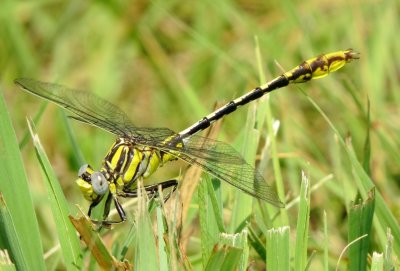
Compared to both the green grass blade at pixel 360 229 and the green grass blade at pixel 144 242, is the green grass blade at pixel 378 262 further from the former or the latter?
the green grass blade at pixel 144 242

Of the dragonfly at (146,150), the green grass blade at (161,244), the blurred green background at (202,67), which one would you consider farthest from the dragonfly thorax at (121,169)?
the blurred green background at (202,67)

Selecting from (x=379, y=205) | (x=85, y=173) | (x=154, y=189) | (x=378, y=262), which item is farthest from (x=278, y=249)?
(x=85, y=173)

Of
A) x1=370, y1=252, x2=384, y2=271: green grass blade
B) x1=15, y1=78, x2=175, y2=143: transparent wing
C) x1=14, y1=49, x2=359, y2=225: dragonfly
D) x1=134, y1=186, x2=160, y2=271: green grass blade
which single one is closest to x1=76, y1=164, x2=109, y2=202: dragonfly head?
x1=14, y1=49, x2=359, y2=225: dragonfly

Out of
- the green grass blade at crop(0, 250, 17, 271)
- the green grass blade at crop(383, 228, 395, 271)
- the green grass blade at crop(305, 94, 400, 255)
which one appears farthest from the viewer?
the green grass blade at crop(305, 94, 400, 255)

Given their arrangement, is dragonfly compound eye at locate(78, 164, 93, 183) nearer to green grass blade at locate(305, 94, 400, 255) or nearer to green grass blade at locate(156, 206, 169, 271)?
green grass blade at locate(156, 206, 169, 271)

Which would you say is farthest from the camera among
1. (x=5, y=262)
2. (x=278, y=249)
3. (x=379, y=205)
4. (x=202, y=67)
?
(x=202, y=67)

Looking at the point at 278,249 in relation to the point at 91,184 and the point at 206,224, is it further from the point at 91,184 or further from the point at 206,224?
the point at 91,184

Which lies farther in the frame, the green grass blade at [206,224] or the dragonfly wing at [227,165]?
the dragonfly wing at [227,165]
